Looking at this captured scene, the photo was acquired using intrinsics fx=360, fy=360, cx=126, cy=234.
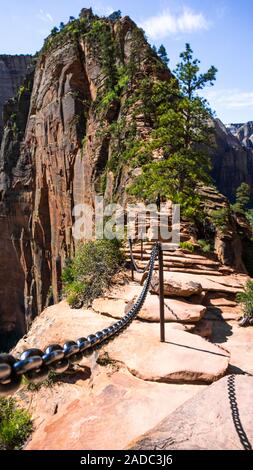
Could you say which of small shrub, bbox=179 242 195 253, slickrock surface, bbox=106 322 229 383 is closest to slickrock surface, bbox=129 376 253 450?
slickrock surface, bbox=106 322 229 383

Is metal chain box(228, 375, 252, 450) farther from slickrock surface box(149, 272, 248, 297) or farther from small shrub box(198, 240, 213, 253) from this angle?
small shrub box(198, 240, 213, 253)

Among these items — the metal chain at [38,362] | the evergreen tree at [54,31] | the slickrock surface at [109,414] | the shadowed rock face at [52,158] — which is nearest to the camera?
the metal chain at [38,362]

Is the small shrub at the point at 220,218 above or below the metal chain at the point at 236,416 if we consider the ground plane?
above

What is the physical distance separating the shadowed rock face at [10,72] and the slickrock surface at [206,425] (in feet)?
219

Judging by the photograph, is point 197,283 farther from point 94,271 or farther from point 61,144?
point 61,144

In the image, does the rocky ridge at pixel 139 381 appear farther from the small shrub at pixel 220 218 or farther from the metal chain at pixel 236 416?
the small shrub at pixel 220 218

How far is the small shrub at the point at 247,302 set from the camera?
780cm

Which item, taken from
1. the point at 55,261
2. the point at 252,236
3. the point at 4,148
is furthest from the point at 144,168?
the point at 4,148

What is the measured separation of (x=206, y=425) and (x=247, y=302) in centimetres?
536

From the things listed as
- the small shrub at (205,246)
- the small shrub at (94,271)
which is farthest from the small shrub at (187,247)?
the small shrub at (94,271)

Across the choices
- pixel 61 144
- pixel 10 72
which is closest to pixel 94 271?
pixel 61 144

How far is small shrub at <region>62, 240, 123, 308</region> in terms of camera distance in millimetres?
8633
